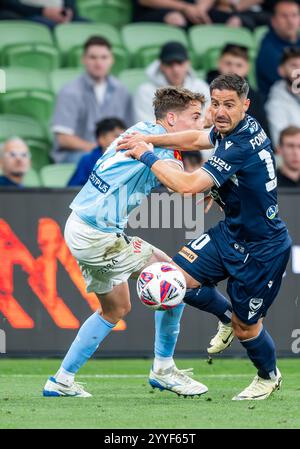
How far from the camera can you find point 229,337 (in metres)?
8.85

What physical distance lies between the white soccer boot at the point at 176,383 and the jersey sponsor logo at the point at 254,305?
0.77m

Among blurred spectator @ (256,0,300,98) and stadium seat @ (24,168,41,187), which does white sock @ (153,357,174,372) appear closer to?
stadium seat @ (24,168,41,187)

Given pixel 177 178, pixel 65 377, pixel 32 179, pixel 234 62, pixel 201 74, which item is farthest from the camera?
pixel 201 74

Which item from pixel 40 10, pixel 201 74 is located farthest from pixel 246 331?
pixel 40 10

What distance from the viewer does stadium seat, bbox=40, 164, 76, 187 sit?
13.0 m

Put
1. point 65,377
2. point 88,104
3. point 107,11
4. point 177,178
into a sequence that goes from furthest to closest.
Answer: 1. point 107,11
2. point 88,104
3. point 65,377
4. point 177,178

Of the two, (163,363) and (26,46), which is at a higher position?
(26,46)

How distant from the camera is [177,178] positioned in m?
8.00

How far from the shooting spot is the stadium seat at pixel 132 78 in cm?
1471

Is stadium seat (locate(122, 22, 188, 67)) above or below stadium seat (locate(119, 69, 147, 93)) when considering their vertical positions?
above

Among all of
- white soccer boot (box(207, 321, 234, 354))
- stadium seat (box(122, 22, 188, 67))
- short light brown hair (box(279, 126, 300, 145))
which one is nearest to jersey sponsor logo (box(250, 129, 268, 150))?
white soccer boot (box(207, 321, 234, 354))

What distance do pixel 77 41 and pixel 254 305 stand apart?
7.58 metres

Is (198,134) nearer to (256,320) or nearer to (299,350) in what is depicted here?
(256,320)

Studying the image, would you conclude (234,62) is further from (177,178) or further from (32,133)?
(177,178)
